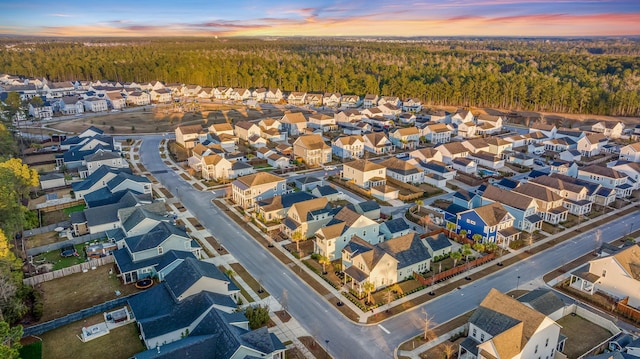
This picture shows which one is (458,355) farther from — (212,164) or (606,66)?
(606,66)

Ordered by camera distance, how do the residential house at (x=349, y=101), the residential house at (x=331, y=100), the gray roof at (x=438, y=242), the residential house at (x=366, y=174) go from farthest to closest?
the residential house at (x=349, y=101) → the residential house at (x=331, y=100) → the residential house at (x=366, y=174) → the gray roof at (x=438, y=242)

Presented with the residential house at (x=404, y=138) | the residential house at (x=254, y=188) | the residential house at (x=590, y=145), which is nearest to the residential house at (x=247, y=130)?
the residential house at (x=404, y=138)

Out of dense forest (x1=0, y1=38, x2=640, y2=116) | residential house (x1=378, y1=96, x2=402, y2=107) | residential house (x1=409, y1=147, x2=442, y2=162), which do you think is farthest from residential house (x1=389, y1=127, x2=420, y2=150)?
dense forest (x1=0, y1=38, x2=640, y2=116)

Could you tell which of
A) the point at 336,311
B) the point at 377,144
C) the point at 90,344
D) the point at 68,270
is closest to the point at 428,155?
the point at 377,144

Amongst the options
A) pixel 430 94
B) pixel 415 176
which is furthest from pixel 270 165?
pixel 430 94

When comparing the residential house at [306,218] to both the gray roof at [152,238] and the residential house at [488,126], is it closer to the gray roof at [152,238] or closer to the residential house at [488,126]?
the gray roof at [152,238]

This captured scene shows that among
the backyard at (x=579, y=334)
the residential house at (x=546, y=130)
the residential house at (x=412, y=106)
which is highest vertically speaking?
the residential house at (x=412, y=106)

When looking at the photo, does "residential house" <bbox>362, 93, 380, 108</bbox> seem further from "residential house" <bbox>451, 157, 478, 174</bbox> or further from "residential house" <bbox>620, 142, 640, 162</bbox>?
"residential house" <bbox>620, 142, 640, 162</bbox>
